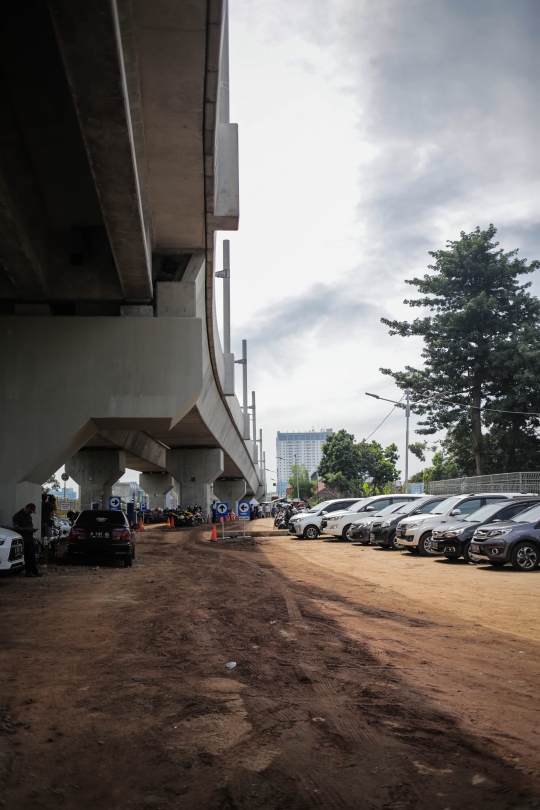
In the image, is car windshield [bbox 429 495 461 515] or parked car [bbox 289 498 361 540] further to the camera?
parked car [bbox 289 498 361 540]

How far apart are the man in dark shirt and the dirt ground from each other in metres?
3.74

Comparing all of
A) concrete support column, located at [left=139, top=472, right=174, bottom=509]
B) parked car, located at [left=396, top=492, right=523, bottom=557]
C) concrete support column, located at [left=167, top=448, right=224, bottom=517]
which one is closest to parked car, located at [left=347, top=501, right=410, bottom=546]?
parked car, located at [left=396, top=492, right=523, bottom=557]

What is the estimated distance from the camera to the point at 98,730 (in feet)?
15.5

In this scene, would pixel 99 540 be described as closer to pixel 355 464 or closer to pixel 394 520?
pixel 394 520

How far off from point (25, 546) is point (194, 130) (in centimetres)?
919

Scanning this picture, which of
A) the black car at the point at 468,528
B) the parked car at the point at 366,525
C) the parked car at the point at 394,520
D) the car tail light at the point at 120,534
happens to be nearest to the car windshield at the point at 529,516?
the black car at the point at 468,528

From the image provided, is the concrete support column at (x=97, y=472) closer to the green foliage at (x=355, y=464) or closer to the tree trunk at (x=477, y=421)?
the tree trunk at (x=477, y=421)

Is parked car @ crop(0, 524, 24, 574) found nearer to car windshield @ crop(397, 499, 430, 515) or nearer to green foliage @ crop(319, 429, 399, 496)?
car windshield @ crop(397, 499, 430, 515)

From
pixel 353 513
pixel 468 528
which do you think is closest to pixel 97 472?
pixel 353 513

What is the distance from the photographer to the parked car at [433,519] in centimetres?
1927

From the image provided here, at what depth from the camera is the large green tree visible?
133 feet

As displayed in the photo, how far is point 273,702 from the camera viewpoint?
528 centimetres

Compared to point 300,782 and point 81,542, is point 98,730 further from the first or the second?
point 81,542

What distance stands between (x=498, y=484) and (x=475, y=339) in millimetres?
12764
